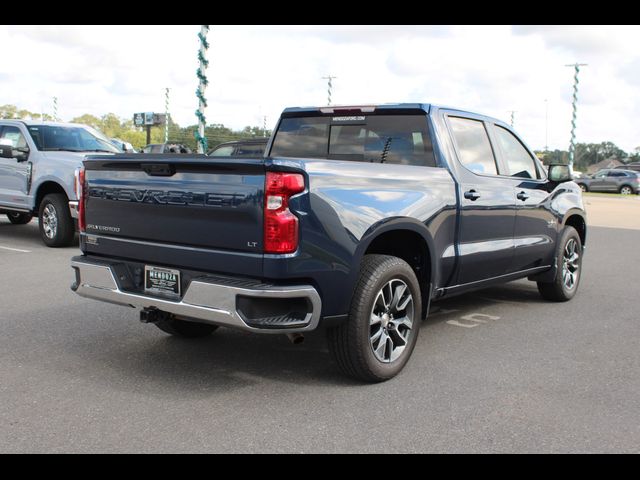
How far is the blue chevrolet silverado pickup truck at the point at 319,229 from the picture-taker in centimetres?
379

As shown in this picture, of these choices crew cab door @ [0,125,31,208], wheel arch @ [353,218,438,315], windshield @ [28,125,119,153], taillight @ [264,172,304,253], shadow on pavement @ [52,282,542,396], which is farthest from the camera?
windshield @ [28,125,119,153]

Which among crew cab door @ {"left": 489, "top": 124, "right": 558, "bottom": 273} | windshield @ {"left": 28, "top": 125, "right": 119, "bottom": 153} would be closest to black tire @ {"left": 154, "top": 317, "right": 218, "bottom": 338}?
crew cab door @ {"left": 489, "top": 124, "right": 558, "bottom": 273}

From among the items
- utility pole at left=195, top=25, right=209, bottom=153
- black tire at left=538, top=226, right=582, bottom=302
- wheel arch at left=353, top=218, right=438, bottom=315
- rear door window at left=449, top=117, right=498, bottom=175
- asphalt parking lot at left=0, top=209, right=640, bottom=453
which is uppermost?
utility pole at left=195, top=25, right=209, bottom=153

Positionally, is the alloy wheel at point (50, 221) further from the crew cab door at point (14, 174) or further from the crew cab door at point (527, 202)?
the crew cab door at point (527, 202)

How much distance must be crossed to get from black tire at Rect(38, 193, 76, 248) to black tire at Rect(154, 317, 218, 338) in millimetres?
5527

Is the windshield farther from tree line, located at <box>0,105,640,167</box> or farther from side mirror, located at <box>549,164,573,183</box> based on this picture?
tree line, located at <box>0,105,640,167</box>

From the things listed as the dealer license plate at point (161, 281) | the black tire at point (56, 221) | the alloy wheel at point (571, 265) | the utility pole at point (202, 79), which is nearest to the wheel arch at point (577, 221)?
the alloy wheel at point (571, 265)

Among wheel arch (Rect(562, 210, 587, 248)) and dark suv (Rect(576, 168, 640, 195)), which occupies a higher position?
dark suv (Rect(576, 168, 640, 195))

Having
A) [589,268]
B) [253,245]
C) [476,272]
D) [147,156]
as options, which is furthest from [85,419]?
[589,268]

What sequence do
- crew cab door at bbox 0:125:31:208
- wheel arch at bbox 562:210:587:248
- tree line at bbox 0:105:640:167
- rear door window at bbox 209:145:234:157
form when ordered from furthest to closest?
tree line at bbox 0:105:640:167 < rear door window at bbox 209:145:234:157 < crew cab door at bbox 0:125:31:208 < wheel arch at bbox 562:210:587:248

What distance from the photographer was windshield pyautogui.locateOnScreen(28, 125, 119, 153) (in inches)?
428
